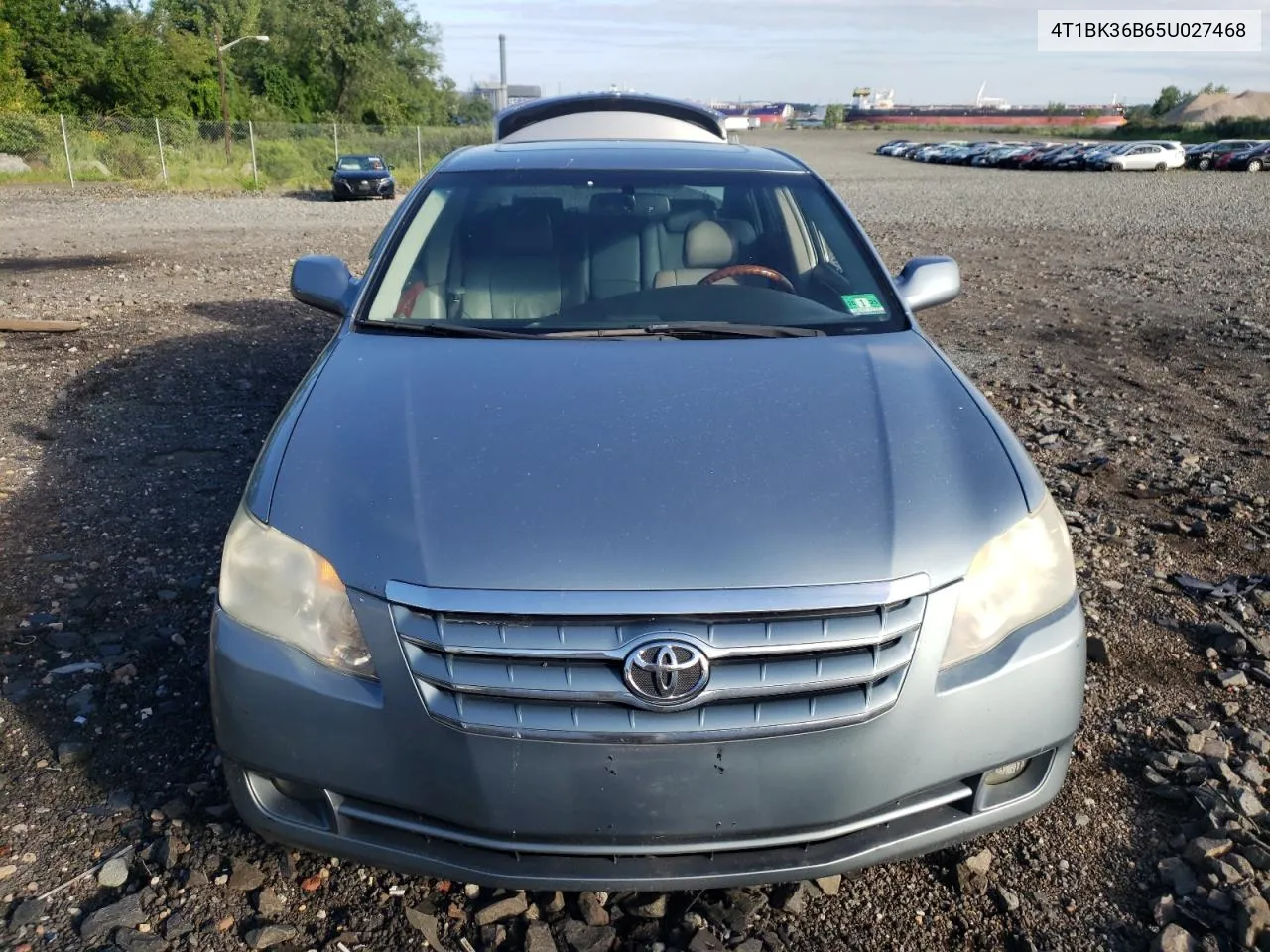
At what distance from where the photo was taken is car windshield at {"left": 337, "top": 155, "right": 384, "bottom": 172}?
91.3 ft

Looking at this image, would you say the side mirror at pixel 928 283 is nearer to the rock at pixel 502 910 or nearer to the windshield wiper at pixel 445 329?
the windshield wiper at pixel 445 329

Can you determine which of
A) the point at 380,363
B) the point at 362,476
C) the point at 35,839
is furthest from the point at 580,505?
the point at 35,839

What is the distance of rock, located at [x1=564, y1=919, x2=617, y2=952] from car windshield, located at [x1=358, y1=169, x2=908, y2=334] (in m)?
1.68

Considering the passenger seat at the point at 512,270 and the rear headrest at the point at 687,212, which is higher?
the rear headrest at the point at 687,212

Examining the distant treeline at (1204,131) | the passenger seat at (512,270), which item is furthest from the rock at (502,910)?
the distant treeline at (1204,131)

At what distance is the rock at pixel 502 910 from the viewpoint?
2361 mm

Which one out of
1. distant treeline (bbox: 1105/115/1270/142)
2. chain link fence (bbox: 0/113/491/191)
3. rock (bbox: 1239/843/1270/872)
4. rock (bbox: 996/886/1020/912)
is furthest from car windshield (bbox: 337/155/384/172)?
distant treeline (bbox: 1105/115/1270/142)

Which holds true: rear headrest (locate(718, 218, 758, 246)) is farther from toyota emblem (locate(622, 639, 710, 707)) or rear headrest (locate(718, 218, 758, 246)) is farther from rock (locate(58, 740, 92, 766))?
rock (locate(58, 740, 92, 766))

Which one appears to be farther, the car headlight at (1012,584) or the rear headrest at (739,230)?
the rear headrest at (739,230)

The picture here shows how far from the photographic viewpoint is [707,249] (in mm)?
3730

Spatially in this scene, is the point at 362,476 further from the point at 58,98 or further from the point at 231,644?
the point at 58,98

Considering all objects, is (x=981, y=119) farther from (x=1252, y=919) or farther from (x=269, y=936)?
(x=269, y=936)

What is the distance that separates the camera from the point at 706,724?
6.47 feet

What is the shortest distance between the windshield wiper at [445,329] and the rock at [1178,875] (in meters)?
2.13
